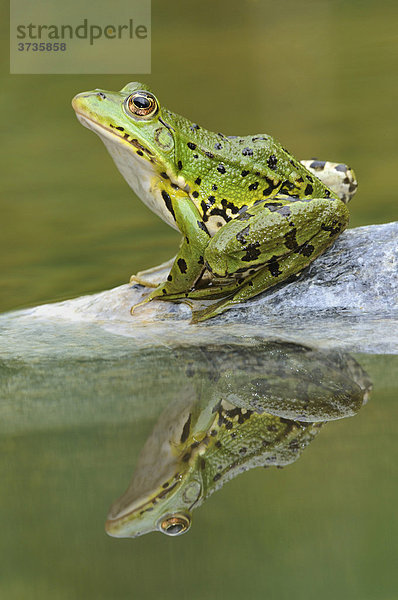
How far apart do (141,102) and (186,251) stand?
766 mm

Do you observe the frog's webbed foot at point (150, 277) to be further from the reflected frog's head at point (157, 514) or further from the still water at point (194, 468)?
the reflected frog's head at point (157, 514)

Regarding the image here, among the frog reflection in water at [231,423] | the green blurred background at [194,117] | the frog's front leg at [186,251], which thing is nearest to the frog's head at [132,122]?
the frog's front leg at [186,251]

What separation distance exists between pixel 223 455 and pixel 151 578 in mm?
508

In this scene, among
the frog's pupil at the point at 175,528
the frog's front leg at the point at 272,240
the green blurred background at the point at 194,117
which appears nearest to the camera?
the frog's pupil at the point at 175,528

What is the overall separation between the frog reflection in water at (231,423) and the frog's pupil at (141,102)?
134 cm

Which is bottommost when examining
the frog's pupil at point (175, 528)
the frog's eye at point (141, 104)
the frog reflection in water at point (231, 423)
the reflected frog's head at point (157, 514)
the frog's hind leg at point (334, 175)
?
the frog's pupil at point (175, 528)

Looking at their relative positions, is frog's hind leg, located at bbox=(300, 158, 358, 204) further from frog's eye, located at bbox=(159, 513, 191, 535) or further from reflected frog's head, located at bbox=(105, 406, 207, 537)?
frog's eye, located at bbox=(159, 513, 191, 535)

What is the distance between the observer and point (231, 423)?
7.52ft

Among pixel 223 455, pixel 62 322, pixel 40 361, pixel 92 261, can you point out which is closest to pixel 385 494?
pixel 223 455

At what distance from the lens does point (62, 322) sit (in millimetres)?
3877

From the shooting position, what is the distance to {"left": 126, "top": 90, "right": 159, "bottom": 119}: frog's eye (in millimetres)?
3605

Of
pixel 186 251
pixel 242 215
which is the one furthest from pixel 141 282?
pixel 242 215

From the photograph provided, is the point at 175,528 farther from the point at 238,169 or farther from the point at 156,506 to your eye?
the point at 238,169

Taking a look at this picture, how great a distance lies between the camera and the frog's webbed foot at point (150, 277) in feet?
13.0
